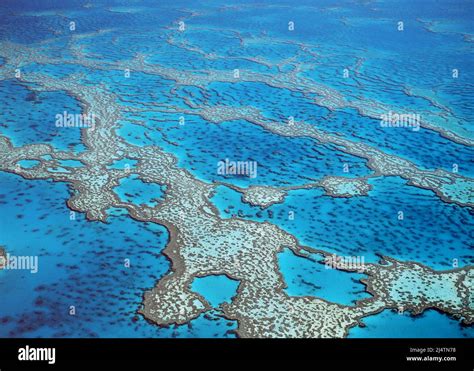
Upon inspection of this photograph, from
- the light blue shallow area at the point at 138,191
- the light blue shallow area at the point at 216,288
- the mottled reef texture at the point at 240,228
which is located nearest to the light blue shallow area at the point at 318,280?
the mottled reef texture at the point at 240,228

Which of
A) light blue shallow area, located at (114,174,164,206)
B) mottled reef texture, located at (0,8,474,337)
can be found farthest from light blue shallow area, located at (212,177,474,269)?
light blue shallow area, located at (114,174,164,206)

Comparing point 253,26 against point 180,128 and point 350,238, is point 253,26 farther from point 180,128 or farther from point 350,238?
point 350,238

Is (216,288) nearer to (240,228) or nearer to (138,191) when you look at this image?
(240,228)

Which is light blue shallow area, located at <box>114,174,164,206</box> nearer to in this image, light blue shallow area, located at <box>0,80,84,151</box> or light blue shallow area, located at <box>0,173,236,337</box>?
light blue shallow area, located at <box>0,173,236,337</box>

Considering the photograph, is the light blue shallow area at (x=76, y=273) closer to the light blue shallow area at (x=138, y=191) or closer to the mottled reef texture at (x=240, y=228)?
the mottled reef texture at (x=240, y=228)

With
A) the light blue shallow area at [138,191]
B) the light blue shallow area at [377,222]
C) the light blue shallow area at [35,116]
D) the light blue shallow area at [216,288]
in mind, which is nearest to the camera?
the light blue shallow area at [216,288]

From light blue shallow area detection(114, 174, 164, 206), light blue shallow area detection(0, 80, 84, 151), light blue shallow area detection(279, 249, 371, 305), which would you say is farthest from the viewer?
light blue shallow area detection(0, 80, 84, 151)

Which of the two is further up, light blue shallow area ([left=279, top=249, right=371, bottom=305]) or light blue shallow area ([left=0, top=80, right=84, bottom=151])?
light blue shallow area ([left=0, top=80, right=84, bottom=151])

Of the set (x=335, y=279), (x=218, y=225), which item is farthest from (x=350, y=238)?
(x=218, y=225)
